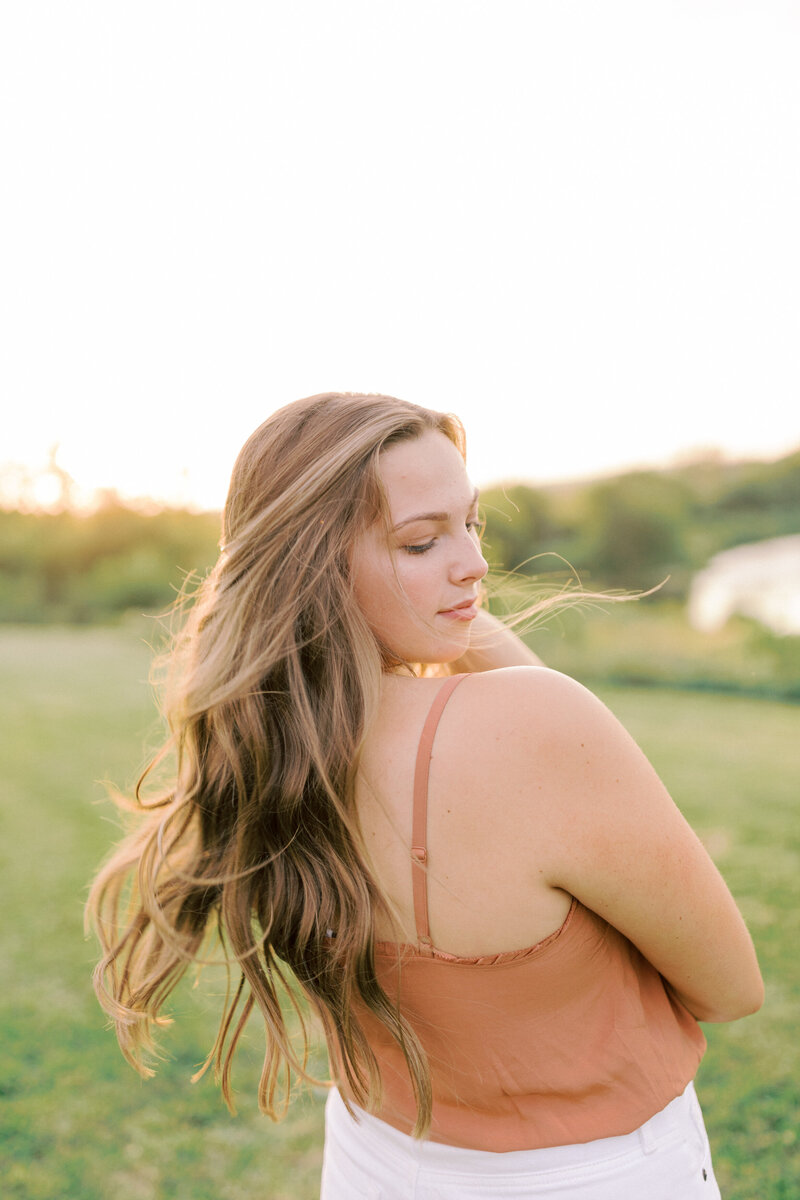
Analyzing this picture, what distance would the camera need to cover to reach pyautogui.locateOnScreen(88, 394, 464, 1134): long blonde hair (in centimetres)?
110

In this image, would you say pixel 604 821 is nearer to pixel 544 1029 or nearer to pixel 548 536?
pixel 544 1029

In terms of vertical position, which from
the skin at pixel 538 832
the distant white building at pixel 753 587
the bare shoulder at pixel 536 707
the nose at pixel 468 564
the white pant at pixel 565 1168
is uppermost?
the nose at pixel 468 564

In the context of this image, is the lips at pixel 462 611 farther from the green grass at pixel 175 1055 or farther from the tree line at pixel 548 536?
the tree line at pixel 548 536

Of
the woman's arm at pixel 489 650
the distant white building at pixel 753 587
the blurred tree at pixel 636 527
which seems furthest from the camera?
the blurred tree at pixel 636 527

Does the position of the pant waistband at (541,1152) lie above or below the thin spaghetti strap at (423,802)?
below

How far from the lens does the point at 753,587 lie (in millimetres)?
12500

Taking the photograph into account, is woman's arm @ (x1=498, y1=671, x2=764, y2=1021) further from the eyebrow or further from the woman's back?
the eyebrow

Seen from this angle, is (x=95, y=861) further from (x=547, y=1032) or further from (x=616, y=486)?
(x=616, y=486)

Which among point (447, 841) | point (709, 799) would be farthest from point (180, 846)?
point (709, 799)

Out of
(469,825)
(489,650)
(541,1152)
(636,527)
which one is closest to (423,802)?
(469,825)

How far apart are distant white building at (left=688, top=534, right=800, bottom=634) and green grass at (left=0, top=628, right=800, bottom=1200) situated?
168 inches

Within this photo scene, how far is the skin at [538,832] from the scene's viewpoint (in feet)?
3.10

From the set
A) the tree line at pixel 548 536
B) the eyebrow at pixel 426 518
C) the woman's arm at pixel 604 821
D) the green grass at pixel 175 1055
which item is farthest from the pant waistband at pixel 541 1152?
the tree line at pixel 548 536

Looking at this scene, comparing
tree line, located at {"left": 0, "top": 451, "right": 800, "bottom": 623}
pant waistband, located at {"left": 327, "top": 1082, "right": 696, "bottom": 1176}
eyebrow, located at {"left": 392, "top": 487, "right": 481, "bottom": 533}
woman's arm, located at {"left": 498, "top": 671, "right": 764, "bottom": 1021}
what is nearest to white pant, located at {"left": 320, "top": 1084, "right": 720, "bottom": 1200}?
pant waistband, located at {"left": 327, "top": 1082, "right": 696, "bottom": 1176}
